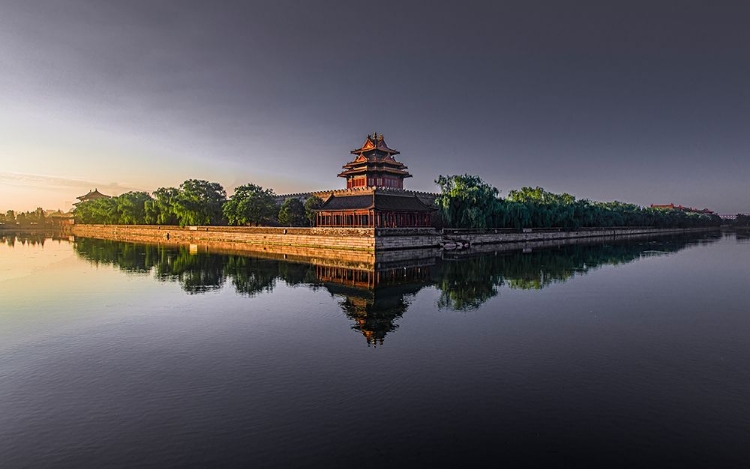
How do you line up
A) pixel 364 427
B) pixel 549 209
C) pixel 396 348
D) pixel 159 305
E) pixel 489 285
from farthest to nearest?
pixel 549 209
pixel 489 285
pixel 159 305
pixel 396 348
pixel 364 427

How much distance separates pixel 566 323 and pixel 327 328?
10032mm

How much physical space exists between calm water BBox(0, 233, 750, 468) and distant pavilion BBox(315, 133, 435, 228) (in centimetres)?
2758

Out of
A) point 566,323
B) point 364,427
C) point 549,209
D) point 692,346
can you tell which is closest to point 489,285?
point 566,323

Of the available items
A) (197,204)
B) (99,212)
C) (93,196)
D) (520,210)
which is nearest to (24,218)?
(93,196)

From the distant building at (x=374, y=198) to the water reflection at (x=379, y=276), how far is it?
9552 mm

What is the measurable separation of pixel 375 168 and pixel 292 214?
16.5 meters

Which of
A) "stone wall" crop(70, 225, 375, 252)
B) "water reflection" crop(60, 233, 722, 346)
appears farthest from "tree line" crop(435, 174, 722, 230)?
"stone wall" crop(70, 225, 375, 252)

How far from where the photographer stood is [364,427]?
8.89 metres

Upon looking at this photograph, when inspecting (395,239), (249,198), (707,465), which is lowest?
(707,465)

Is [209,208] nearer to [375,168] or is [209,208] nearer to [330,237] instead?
A: [375,168]

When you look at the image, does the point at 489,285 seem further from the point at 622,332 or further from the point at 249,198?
the point at 249,198

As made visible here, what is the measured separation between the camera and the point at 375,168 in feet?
231

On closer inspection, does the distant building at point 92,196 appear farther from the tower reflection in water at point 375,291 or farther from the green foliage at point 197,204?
the tower reflection in water at point 375,291

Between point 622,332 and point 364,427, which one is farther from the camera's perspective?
point 622,332
